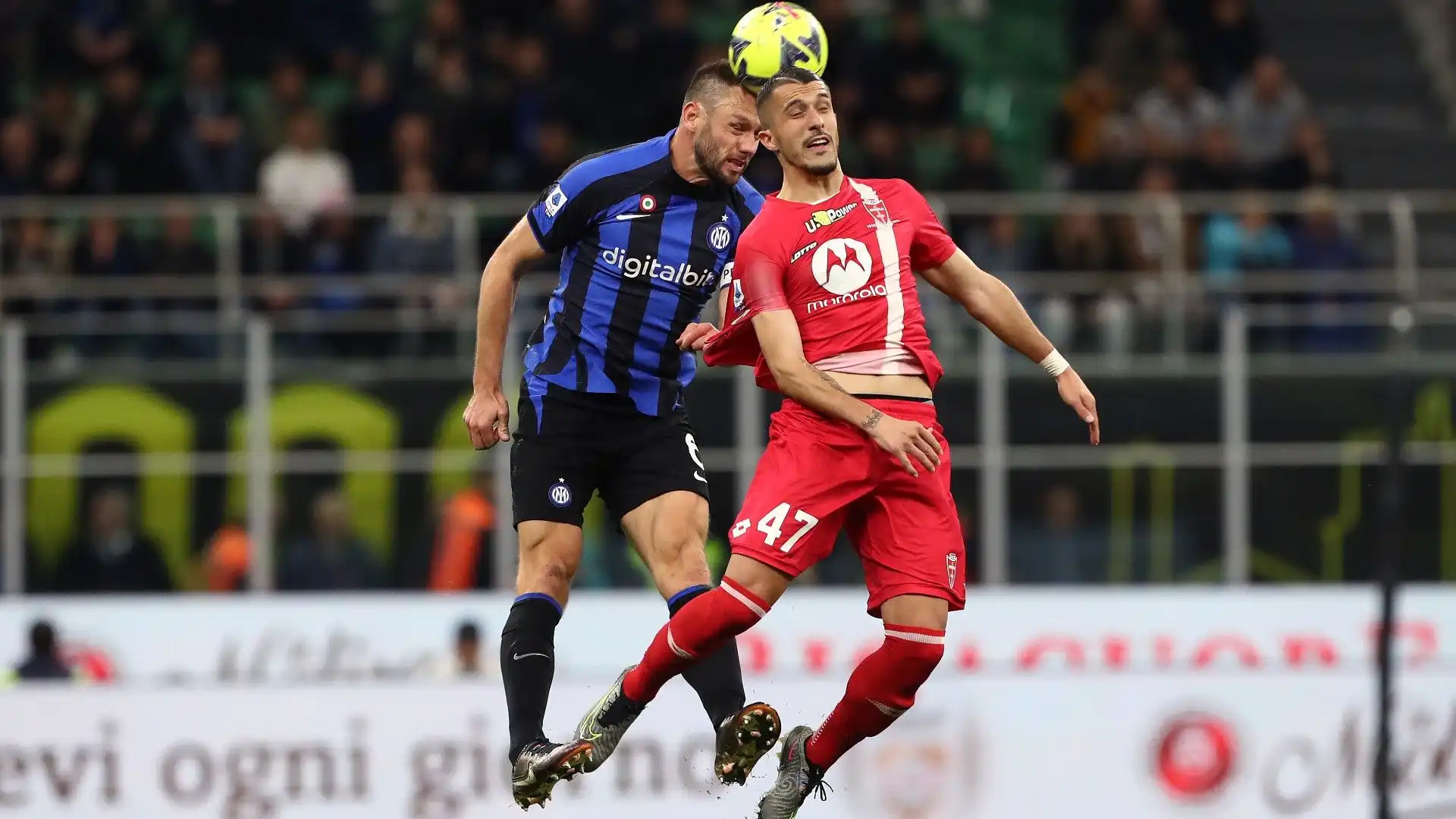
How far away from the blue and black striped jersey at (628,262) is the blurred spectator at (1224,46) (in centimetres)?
1100

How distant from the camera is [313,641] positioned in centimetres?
1397

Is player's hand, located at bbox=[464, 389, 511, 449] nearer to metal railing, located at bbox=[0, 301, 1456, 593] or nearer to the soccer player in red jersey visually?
the soccer player in red jersey

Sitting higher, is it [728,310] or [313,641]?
[728,310]

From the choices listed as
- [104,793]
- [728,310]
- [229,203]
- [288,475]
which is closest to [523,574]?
[728,310]

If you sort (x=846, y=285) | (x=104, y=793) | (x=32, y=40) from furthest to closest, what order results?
(x=32, y=40)
(x=104, y=793)
(x=846, y=285)

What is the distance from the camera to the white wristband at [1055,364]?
7.54 metres

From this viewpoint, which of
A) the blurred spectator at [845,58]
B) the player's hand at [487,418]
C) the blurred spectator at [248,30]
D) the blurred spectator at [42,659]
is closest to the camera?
the player's hand at [487,418]

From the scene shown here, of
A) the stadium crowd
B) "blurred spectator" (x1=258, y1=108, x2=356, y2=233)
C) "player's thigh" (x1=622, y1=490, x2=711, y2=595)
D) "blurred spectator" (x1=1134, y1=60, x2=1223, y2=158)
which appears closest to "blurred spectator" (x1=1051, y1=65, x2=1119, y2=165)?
the stadium crowd

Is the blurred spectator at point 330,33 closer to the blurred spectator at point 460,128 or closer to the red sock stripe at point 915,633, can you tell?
the blurred spectator at point 460,128

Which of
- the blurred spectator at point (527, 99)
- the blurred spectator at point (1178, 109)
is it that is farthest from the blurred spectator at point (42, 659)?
the blurred spectator at point (1178, 109)

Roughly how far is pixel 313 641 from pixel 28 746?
273 cm

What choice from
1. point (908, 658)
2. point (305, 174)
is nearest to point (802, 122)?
point (908, 658)

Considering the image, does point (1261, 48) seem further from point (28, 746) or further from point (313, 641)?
point (28, 746)

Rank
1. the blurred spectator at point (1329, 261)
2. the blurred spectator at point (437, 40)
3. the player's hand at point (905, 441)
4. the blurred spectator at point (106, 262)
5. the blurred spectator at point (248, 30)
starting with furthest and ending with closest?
the blurred spectator at point (248, 30)
the blurred spectator at point (437, 40)
the blurred spectator at point (106, 262)
the blurred spectator at point (1329, 261)
the player's hand at point (905, 441)
